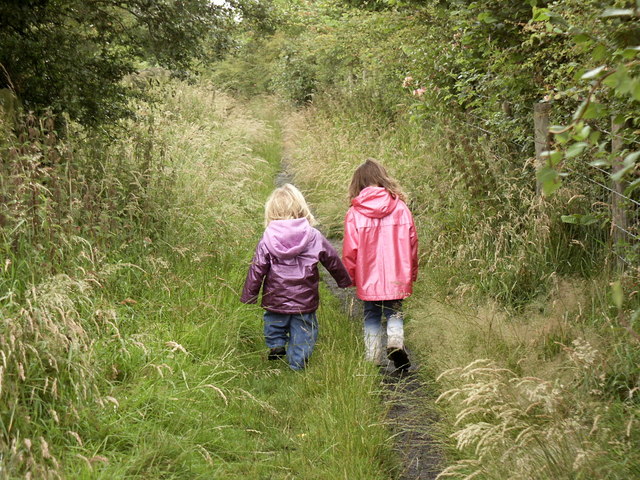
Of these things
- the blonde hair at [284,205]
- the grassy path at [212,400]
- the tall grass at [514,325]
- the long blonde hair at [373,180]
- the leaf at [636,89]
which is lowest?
the grassy path at [212,400]

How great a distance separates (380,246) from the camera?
535 cm

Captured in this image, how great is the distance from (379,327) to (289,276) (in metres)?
0.85

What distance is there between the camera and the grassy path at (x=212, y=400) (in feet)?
11.3

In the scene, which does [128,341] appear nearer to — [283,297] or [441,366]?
[283,297]

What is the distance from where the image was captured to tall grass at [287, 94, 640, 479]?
2.99 m

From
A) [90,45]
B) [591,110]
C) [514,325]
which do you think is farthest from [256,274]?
[591,110]

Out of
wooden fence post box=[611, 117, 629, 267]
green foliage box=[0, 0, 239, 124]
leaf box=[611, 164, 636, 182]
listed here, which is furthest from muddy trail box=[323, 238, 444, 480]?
green foliage box=[0, 0, 239, 124]

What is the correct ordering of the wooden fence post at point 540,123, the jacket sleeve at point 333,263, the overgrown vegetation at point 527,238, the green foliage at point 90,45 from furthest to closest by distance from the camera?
the green foliage at point 90,45, the wooden fence post at point 540,123, the jacket sleeve at point 333,263, the overgrown vegetation at point 527,238

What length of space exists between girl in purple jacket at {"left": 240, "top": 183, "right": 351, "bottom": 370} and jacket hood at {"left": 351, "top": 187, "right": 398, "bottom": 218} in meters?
0.43

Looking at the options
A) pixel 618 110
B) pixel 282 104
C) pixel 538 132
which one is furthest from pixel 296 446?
pixel 282 104

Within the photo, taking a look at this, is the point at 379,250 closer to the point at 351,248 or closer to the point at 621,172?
Answer: the point at 351,248

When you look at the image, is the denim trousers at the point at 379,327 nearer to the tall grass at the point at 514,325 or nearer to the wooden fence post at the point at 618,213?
the tall grass at the point at 514,325

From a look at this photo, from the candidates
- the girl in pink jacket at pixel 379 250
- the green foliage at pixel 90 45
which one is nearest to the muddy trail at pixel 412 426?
the girl in pink jacket at pixel 379 250

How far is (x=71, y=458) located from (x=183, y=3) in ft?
14.4
